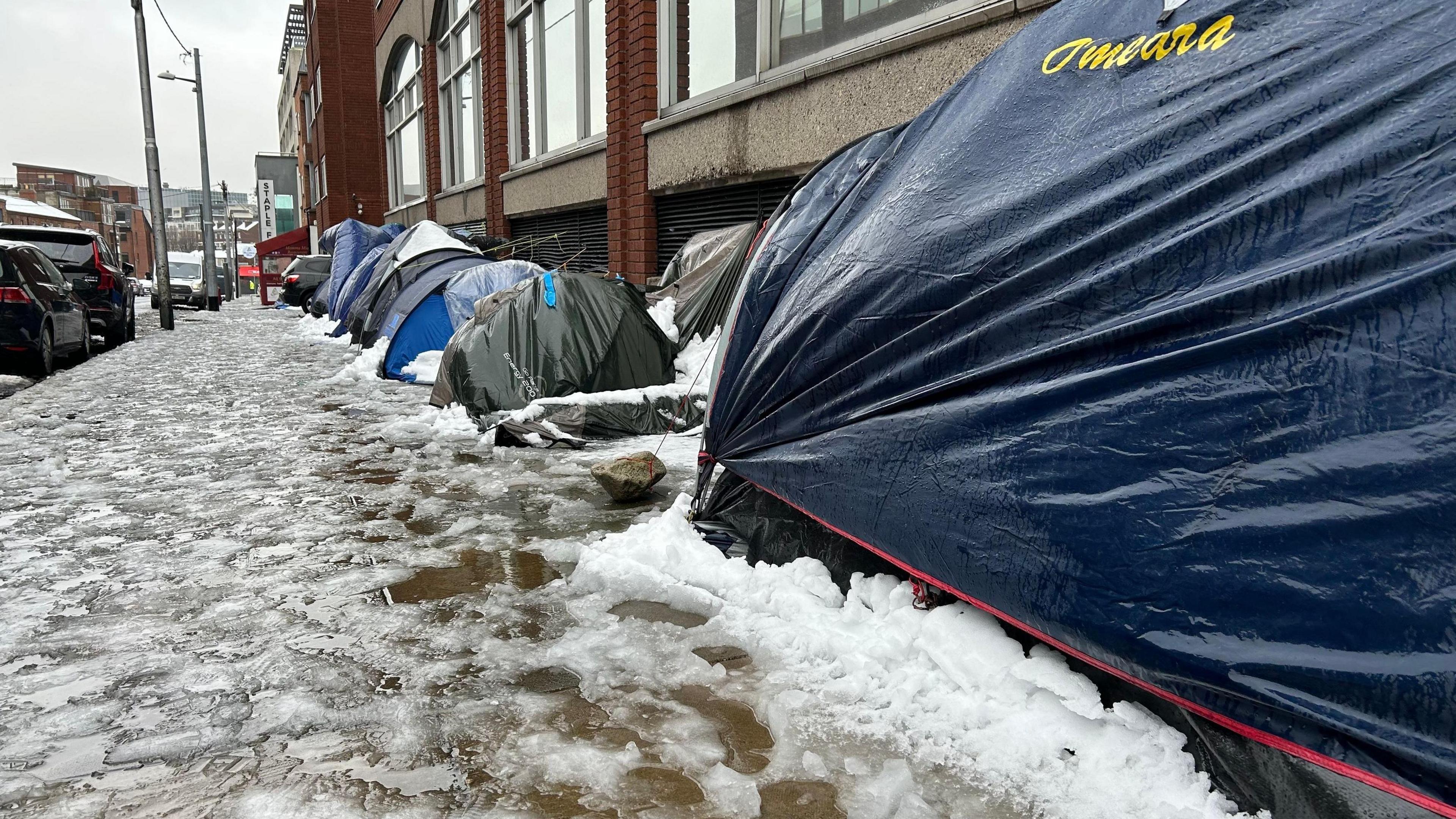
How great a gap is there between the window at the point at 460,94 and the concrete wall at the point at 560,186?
2568 mm

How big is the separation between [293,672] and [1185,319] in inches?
111

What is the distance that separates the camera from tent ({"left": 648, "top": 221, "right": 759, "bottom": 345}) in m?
7.73

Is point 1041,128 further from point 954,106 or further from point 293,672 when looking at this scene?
point 293,672

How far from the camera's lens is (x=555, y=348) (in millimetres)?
6852

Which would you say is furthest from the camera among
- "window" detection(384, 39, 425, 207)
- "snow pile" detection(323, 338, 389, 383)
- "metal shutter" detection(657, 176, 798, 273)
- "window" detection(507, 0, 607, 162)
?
"window" detection(384, 39, 425, 207)

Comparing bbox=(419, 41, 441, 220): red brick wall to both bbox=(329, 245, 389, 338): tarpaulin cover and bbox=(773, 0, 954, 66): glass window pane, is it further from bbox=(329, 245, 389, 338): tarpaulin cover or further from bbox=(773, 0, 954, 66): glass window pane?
bbox=(773, 0, 954, 66): glass window pane

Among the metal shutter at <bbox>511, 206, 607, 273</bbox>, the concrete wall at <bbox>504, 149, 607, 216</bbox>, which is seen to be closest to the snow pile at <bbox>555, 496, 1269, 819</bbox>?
the metal shutter at <bbox>511, 206, 607, 273</bbox>

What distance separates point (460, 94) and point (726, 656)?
1729 centimetres

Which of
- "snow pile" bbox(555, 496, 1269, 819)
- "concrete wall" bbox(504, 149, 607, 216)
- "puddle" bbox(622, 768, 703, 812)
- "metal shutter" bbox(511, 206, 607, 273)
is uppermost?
"concrete wall" bbox(504, 149, 607, 216)

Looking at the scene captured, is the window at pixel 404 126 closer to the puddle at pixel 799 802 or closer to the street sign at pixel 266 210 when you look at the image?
the puddle at pixel 799 802

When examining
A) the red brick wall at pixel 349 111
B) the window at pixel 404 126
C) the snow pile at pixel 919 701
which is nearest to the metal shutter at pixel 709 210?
the snow pile at pixel 919 701

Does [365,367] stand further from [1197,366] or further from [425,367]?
[1197,366]

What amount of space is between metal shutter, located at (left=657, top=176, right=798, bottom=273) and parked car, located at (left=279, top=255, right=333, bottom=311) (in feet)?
59.6

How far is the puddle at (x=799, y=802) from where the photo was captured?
221cm
